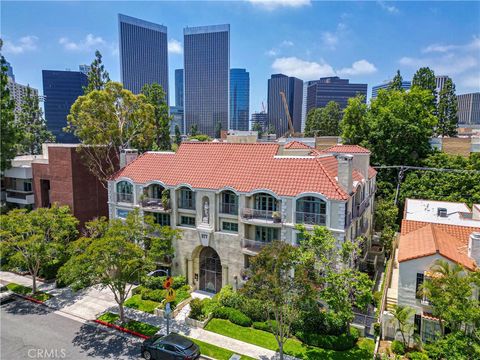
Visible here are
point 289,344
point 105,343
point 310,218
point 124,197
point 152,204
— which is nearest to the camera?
point 289,344

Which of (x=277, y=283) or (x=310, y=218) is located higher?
(x=310, y=218)

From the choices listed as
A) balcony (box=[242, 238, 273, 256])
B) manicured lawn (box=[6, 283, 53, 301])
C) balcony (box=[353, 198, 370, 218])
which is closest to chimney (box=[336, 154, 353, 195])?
balcony (box=[353, 198, 370, 218])

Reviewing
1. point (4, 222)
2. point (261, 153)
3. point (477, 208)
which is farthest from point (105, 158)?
point (477, 208)

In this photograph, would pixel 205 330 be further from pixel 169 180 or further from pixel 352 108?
pixel 352 108

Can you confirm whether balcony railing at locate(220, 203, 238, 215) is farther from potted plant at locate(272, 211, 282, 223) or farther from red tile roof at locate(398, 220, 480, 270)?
red tile roof at locate(398, 220, 480, 270)

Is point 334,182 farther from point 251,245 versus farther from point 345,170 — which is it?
point 251,245

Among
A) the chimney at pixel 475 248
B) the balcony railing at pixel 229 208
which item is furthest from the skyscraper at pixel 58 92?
the chimney at pixel 475 248

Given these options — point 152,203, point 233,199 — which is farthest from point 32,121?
point 233,199

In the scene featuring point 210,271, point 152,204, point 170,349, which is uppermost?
point 152,204
